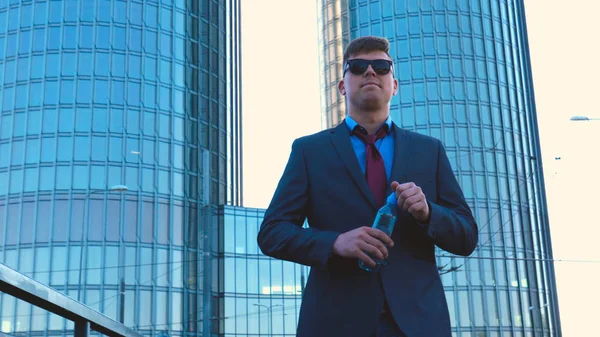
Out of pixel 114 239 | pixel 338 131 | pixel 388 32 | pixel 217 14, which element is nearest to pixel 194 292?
pixel 114 239

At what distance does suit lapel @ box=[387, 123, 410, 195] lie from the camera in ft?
9.52

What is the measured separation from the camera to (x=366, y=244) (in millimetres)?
2543

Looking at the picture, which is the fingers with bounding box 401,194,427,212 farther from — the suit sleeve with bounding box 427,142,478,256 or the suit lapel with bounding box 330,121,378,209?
the suit lapel with bounding box 330,121,378,209

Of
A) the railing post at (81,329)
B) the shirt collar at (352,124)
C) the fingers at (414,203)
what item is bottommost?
the railing post at (81,329)

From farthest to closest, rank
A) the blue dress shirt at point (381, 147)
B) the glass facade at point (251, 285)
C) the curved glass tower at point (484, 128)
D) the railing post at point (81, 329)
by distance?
the curved glass tower at point (484, 128), the glass facade at point (251, 285), the railing post at point (81, 329), the blue dress shirt at point (381, 147)

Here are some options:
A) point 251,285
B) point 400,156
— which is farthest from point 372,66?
point 251,285

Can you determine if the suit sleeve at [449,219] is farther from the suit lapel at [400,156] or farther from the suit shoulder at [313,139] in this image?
the suit shoulder at [313,139]

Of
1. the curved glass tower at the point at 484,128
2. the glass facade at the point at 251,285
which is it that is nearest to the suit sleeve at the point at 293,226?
the glass facade at the point at 251,285

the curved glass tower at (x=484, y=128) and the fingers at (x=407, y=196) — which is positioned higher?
the curved glass tower at (x=484, y=128)

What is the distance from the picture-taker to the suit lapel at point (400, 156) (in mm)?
2902

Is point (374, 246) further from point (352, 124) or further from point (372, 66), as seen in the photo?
point (372, 66)

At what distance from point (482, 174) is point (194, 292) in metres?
24.7

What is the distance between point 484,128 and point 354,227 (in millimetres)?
66693

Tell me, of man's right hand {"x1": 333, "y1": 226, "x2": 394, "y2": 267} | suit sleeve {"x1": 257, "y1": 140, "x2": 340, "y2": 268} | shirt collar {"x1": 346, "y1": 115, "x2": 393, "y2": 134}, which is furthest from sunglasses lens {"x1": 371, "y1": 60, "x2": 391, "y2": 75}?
man's right hand {"x1": 333, "y1": 226, "x2": 394, "y2": 267}
